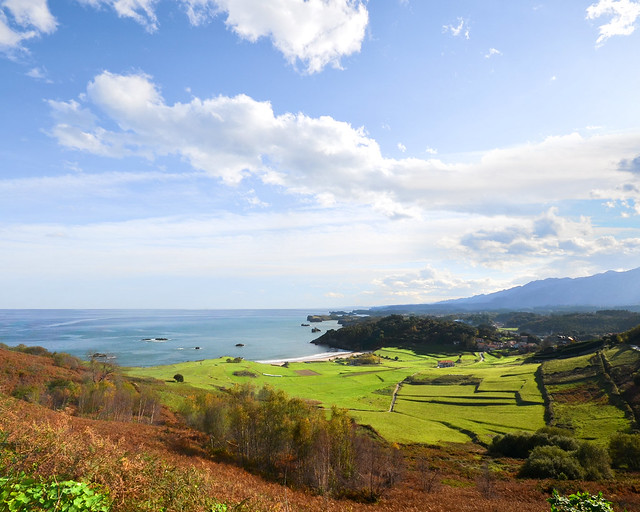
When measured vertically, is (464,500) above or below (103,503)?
below

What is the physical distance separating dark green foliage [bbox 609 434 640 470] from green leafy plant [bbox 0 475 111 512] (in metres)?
45.6

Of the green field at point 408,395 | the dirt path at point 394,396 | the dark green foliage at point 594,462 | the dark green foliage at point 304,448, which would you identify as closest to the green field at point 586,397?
the green field at point 408,395

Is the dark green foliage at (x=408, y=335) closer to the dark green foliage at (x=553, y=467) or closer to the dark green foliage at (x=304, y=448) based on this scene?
the dark green foliage at (x=553, y=467)

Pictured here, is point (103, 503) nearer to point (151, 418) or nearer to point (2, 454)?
point (2, 454)

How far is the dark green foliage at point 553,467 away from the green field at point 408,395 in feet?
47.0

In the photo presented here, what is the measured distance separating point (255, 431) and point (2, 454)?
2317cm

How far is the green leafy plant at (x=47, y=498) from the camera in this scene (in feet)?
20.4

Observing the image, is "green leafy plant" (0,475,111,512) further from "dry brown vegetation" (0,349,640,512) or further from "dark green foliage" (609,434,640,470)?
"dark green foliage" (609,434,640,470)

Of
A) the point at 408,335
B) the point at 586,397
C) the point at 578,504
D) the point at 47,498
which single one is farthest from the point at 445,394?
the point at 408,335

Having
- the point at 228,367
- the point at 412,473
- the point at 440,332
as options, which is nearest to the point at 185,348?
the point at 228,367

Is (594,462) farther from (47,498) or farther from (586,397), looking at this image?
(47,498)

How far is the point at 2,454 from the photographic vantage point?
29.7ft

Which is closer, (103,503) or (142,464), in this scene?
(103,503)

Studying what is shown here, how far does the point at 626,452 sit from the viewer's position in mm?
32688
